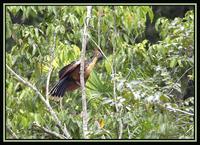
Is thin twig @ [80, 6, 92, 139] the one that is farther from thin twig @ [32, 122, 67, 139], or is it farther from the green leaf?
the green leaf

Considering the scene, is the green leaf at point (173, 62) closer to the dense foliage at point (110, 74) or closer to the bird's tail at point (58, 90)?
the dense foliage at point (110, 74)

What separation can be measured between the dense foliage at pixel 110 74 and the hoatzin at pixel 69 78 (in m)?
0.05

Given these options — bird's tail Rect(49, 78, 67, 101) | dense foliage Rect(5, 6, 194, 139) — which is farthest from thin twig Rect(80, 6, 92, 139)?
bird's tail Rect(49, 78, 67, 101)

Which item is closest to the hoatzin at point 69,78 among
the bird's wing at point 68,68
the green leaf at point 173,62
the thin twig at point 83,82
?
the bird's wing at point 68,68

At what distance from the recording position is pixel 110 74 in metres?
3.76

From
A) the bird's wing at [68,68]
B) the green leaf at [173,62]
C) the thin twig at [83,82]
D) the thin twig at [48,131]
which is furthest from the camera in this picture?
the bird's wing at [68,68]

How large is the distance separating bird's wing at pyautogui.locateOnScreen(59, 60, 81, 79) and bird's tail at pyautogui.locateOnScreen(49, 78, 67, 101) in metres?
0.04

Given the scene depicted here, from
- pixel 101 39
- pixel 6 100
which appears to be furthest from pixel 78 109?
pixel 6 100

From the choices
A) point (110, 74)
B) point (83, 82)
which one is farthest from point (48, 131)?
point (110, 74)

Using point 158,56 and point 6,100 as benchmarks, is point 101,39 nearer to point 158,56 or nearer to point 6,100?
point 158,56

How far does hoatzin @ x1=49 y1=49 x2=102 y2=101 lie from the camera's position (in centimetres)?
381

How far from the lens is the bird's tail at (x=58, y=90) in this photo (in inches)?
152

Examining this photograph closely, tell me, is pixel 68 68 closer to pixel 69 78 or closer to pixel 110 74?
pixel 69 78

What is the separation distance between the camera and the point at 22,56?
153 inches
